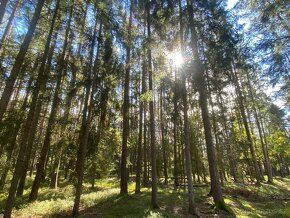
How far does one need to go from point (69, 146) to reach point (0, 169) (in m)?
4.65

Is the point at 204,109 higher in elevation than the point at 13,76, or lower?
higher

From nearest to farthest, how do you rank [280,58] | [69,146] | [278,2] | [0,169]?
[278,2], [280,58], [69,146], [0,169]

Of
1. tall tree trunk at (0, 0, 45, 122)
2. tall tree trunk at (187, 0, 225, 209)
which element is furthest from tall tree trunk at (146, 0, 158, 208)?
tall tree trunk at (0, 0, 45, 122)

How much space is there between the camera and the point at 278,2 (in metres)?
9.07

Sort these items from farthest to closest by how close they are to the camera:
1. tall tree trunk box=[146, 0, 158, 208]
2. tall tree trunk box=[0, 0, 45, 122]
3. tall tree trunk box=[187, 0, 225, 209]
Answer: tall tree trunk box=[187, 0, 225, 209], tall tree trunk box=[146, 0, 158, 208], tall tree trunk box=[0, 0, 45, 122]

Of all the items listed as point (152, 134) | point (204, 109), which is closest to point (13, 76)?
point (152, 134)

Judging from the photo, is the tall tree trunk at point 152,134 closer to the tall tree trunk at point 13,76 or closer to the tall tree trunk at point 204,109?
the tall tree trunk at point 204,109

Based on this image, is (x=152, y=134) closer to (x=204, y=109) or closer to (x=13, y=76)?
(x=204, y=109)

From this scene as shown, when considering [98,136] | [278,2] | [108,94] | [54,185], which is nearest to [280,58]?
[278,2]

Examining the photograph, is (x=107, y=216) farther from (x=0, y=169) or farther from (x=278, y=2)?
(x=278, y=2)

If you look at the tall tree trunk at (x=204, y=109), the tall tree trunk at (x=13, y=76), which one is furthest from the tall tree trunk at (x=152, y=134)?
the tall tree trunk at (x=13, y=76)

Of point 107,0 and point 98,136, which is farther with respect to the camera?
point 98,136

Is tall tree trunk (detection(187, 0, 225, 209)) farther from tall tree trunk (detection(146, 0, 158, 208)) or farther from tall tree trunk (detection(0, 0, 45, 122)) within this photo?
tall tree trunk (detection(0, 0, 45, 122))

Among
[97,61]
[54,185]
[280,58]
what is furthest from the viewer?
[54,185]
